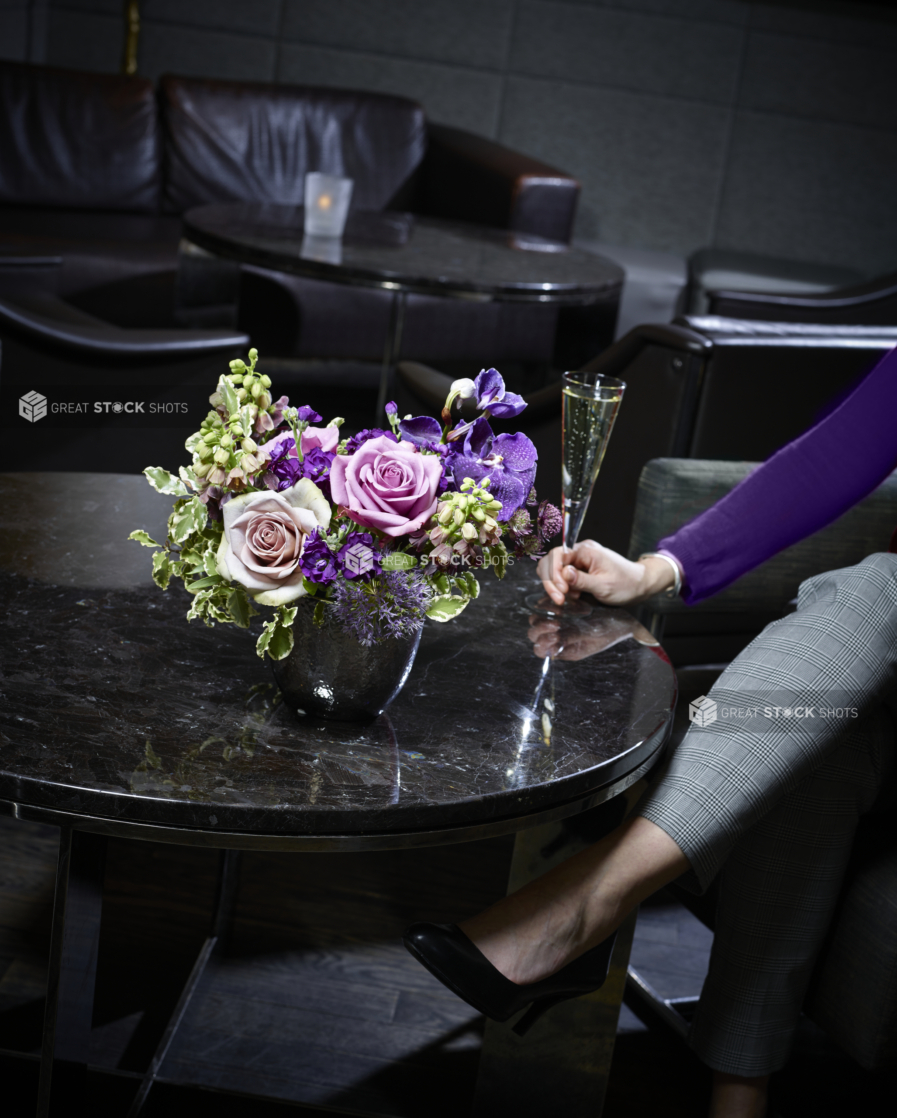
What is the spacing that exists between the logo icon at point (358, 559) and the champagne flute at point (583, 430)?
13.7 inches

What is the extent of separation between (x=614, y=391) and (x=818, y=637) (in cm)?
28

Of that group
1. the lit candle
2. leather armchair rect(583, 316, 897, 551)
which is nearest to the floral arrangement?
leather armchair rect(583, 316, 897, 551)

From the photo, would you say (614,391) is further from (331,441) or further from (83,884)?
(83,884)

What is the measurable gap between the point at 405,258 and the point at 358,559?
1.74 m

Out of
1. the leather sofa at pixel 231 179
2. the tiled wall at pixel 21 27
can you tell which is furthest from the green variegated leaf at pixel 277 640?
the tiled wall at pixel 21 27

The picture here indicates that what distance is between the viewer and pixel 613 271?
8.34 feet

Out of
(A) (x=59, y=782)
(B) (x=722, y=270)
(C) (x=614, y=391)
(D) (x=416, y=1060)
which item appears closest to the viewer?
(A) (x=59, y=782)

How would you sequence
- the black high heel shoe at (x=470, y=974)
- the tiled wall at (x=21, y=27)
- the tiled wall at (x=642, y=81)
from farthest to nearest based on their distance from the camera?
the tiled wall at (x=642, y=81) < the tiled wall at (x=21, y=27) < the black high heel shoe at (x=470, y=974)

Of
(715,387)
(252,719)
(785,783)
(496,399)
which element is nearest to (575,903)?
(785,783)

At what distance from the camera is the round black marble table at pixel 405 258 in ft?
7.13

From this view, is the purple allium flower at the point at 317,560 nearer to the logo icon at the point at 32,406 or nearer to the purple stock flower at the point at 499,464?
the purple stock flower at the point at 499,464

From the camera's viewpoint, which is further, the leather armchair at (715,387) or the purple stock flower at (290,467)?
the leather armchair at (715,387)

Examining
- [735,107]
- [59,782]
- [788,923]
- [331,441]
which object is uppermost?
[735,107]

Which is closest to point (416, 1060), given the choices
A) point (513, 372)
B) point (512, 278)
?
point (512, 278)
